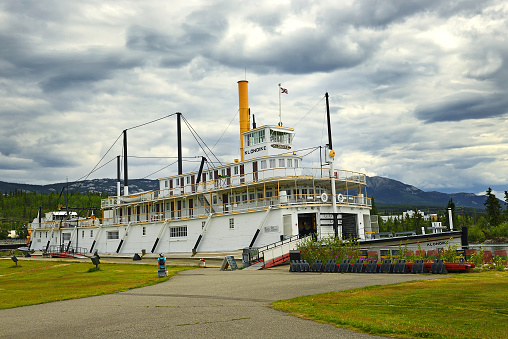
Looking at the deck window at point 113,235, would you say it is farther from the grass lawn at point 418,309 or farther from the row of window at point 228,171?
the grass lawn at point 418,309

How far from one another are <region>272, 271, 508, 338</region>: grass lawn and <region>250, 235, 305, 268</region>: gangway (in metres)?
15.5

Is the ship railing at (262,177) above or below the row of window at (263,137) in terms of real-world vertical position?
below

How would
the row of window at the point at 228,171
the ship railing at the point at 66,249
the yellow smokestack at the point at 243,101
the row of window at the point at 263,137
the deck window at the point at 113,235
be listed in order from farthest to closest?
the ship railing at the point at 66,249 → the deck window at the point at 113,235 → the yellow smokestack at the point at 243,101 → the row of window at the point at 263,137 → the row of window at the point at 228,171

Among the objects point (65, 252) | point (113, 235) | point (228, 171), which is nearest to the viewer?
point (228, 171)

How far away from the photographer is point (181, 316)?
11.5 meters

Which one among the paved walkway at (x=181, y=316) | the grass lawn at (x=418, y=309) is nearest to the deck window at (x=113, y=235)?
the paved walkway at (x=181, y=316)

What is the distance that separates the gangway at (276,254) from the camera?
1190 inches

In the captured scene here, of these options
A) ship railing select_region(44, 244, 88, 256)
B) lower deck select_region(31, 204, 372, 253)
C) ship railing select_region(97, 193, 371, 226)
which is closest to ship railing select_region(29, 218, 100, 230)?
ship railing select_region(44, 244, 88, 256)

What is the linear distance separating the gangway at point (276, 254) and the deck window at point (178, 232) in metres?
13.1

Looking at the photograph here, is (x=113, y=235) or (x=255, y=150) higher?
(x=255, y=150)

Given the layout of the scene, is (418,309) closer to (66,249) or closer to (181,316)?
(181,316)

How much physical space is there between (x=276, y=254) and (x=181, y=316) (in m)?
19.9

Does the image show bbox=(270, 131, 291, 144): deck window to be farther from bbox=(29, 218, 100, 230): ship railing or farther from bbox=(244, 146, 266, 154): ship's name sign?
bbox=(29, 218, 100, 230): ship railing

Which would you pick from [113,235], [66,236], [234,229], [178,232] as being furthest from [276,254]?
[66,236]
